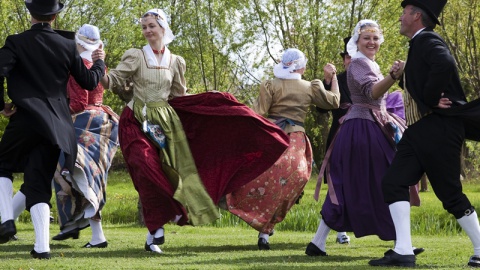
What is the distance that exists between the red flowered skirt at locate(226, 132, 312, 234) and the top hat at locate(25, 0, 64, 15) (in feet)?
7.73

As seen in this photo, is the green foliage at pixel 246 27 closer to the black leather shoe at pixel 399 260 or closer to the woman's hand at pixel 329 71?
the woman's hand at pixel 329 71

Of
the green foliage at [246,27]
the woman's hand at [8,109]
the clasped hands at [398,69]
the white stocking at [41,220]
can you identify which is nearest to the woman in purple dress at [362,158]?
the clasped hands at [398,69]

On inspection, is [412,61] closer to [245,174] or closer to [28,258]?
[245,174]

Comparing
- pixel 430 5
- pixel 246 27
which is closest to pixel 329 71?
pixel 430 5

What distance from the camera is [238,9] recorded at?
59.9 ft

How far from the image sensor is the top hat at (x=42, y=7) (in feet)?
22.8

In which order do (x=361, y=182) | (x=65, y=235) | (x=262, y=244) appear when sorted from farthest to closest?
(x=65, y=235) < (x=262, y=244) < (x=361, y=182)

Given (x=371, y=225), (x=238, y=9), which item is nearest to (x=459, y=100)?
(x=371, y=225)

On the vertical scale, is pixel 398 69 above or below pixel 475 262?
above

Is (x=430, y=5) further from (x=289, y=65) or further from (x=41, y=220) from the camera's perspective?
(x=41, y=220)

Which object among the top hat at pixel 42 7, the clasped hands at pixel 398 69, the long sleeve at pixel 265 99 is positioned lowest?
the long sleeve at pixel 265 99

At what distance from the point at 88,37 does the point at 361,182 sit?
9.00 ft

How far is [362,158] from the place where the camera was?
303 inches

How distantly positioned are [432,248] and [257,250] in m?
1.56
